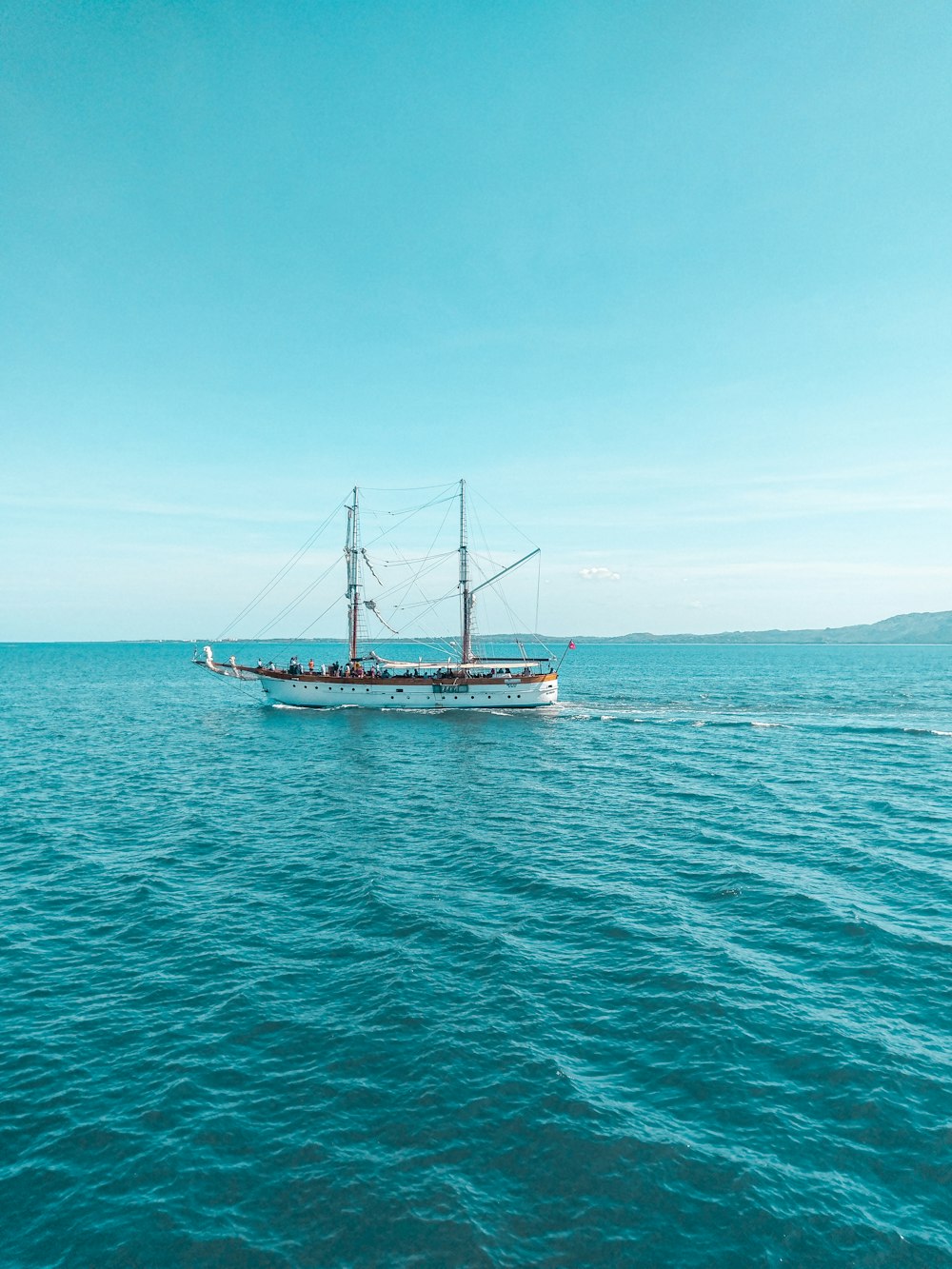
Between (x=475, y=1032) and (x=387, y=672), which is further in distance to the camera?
(x=387, y=672)

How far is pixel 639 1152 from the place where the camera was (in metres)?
12.7

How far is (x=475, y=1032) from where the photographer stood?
16.3m

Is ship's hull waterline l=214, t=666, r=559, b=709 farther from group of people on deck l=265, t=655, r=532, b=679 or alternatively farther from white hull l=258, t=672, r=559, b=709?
group of people on deck l=265, t=655, r=532, b=679

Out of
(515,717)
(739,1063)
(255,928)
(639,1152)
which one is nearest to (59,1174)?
(255,928)

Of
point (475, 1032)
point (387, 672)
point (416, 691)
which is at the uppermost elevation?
point (387, 672)

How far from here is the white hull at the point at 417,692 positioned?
8081 cm

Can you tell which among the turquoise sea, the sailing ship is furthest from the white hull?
the turquoise sea

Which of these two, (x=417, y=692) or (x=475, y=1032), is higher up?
(x=417, y=692)

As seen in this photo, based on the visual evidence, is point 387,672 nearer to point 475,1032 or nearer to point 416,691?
point 416,691

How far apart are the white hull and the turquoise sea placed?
4221 cm

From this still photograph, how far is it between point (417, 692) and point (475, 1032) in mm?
64824

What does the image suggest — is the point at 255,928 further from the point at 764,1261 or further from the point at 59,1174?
the point at 764,1261

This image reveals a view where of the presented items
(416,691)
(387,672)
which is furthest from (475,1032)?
(387,672)

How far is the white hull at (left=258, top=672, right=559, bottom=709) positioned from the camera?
265ft
